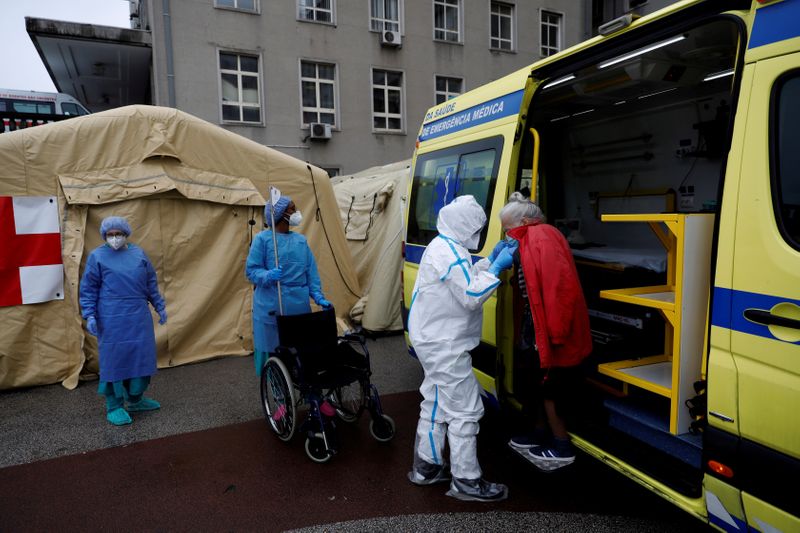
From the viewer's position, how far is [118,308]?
4492mm

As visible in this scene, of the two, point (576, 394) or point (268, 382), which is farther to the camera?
point (268, 382)

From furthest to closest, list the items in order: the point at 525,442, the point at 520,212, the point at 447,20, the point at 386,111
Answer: the point at 447,20, the point at 386,111, the point at 525,442, the point at 520,212

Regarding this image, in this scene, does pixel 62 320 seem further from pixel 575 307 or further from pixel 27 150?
pixel 575 307

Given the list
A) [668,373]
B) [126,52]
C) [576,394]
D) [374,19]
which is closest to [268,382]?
[576,394]

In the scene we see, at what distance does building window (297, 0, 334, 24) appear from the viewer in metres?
15.8

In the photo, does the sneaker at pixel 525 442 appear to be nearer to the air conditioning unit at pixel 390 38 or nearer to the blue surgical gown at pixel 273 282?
the blue surgical gown at pixel 273 282

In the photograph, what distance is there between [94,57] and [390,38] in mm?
8305

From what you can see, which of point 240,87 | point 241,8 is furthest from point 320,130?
point 241,8

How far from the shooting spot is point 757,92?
2.04 m

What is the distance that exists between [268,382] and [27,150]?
12.1 ft

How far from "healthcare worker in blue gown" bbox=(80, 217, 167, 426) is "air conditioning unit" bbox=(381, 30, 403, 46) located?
541 inches

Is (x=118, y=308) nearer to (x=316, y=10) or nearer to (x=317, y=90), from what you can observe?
(x=317, y=90)

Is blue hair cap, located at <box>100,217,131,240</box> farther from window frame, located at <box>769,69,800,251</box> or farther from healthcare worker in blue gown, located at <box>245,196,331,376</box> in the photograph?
window frame, located at <box>769,69,800,251</box>

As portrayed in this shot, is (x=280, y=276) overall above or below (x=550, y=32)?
below
